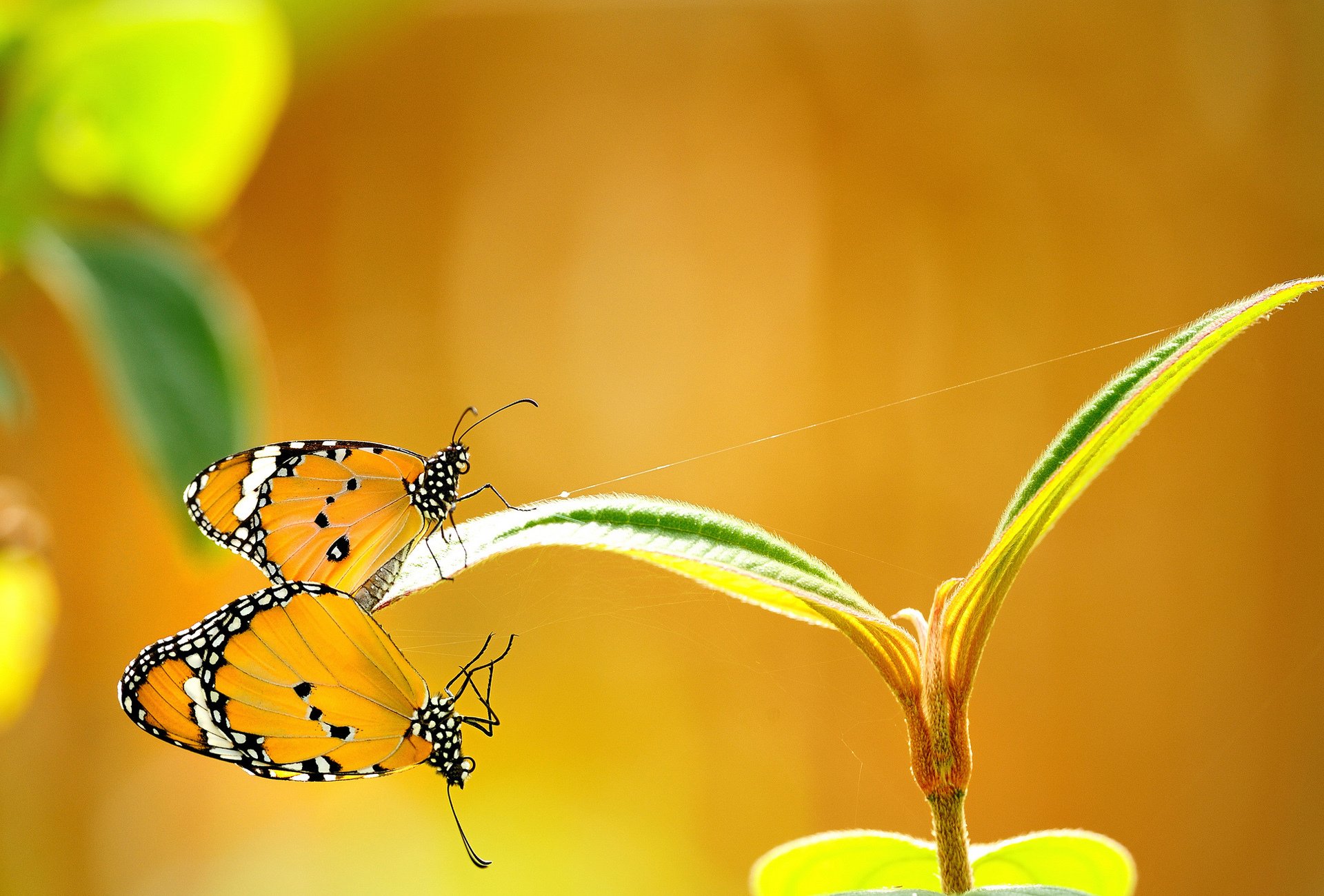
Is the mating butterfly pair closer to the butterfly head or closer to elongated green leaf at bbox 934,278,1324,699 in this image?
the butterfly head

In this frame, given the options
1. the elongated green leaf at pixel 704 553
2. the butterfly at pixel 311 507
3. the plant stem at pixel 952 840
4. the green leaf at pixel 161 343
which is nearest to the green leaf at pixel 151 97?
the green leaf at pixel 161 343

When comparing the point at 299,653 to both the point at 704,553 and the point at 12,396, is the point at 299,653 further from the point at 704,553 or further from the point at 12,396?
the point at 12,396

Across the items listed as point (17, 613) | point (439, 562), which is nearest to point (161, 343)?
point (17, 613)

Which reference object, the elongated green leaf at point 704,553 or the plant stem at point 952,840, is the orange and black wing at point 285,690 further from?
the plant stem at point 952,840

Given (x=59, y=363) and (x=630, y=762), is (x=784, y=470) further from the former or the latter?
(x=59, y=363)

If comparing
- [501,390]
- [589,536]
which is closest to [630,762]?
[501,390]
